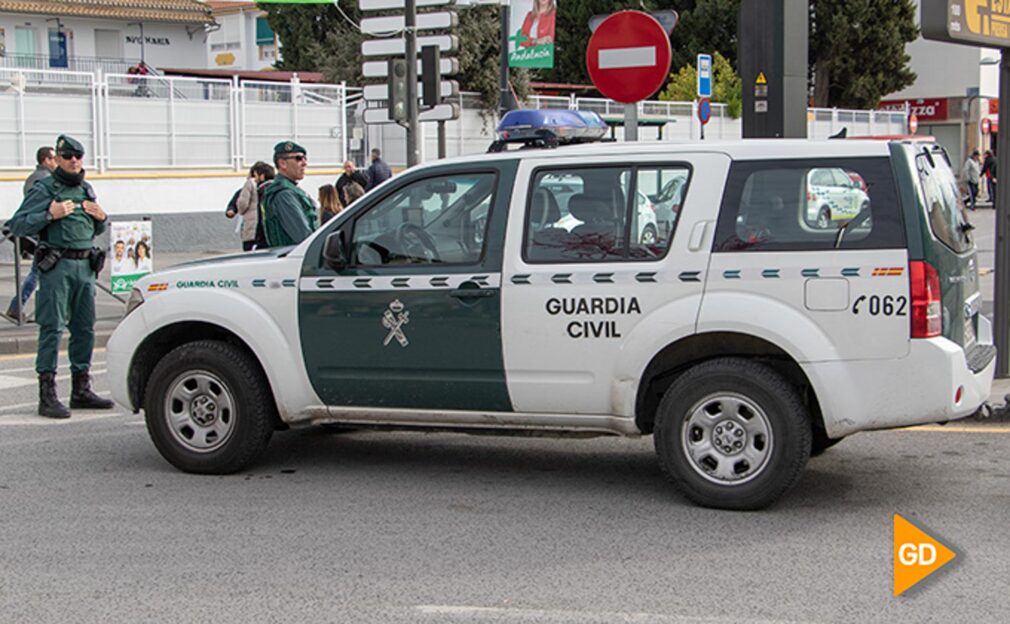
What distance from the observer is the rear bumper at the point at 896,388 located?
6.01 metres

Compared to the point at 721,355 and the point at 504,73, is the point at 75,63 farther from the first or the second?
the point at 721,355

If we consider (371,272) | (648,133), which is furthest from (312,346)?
(648,133)

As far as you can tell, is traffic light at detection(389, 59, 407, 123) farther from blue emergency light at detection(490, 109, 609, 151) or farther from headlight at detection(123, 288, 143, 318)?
headlight at detection(123, 288, 143, 318)

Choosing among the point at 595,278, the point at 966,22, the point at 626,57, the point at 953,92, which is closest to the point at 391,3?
the point at 626,57

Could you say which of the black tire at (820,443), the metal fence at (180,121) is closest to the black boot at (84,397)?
the black tire at (820,443)

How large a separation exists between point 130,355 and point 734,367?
11.1 ft

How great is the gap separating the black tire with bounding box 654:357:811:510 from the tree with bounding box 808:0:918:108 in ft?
161

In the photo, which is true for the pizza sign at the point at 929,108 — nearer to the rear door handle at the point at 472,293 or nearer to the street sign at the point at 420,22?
the street sign at the point at 420,22

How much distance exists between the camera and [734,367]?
6.24m

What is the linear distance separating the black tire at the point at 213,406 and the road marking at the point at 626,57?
432 centimetres

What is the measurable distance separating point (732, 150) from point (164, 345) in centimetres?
342

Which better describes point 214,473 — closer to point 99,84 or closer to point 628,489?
point 628,489

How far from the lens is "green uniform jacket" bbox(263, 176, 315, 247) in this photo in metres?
9.04

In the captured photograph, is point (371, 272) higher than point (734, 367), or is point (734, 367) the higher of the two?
point (371, 272)
